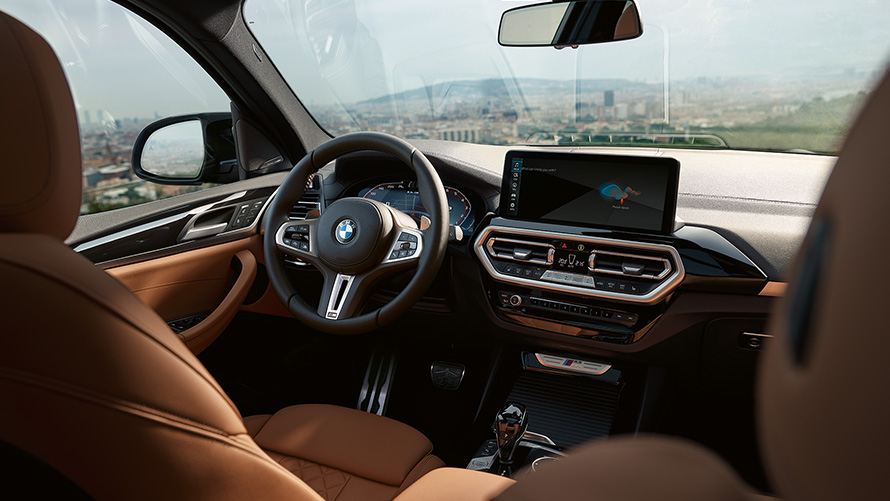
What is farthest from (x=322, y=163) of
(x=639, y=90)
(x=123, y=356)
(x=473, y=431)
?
(x=123, y=356)

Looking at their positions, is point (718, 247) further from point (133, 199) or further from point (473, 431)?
point (133, 199)

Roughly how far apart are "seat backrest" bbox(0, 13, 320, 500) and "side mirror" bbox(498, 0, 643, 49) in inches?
69.4

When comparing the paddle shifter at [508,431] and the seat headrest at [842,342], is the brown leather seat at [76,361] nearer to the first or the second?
the seat headrest at [842,342]

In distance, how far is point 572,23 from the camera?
224 centimetres

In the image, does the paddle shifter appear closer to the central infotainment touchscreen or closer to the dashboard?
the dashboard

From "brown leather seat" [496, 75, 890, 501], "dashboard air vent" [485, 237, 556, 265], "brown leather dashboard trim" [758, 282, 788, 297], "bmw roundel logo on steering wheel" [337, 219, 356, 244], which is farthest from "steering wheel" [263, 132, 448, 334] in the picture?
"brown leather seat" [496, 75, 890, 501]

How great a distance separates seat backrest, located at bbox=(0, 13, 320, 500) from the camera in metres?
0.65

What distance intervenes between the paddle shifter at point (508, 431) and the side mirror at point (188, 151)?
5.64 ft

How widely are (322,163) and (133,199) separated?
85 cm

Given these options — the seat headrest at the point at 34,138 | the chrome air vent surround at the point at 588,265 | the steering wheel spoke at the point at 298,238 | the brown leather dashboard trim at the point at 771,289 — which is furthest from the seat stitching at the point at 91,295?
the brown leather dashboard trim at the point at 771,289

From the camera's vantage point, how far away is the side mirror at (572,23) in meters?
2.14

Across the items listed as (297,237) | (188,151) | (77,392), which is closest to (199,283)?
(297,237)

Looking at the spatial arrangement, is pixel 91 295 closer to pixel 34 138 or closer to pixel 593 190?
pixel 34 138

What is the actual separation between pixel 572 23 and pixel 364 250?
3.53 ft
